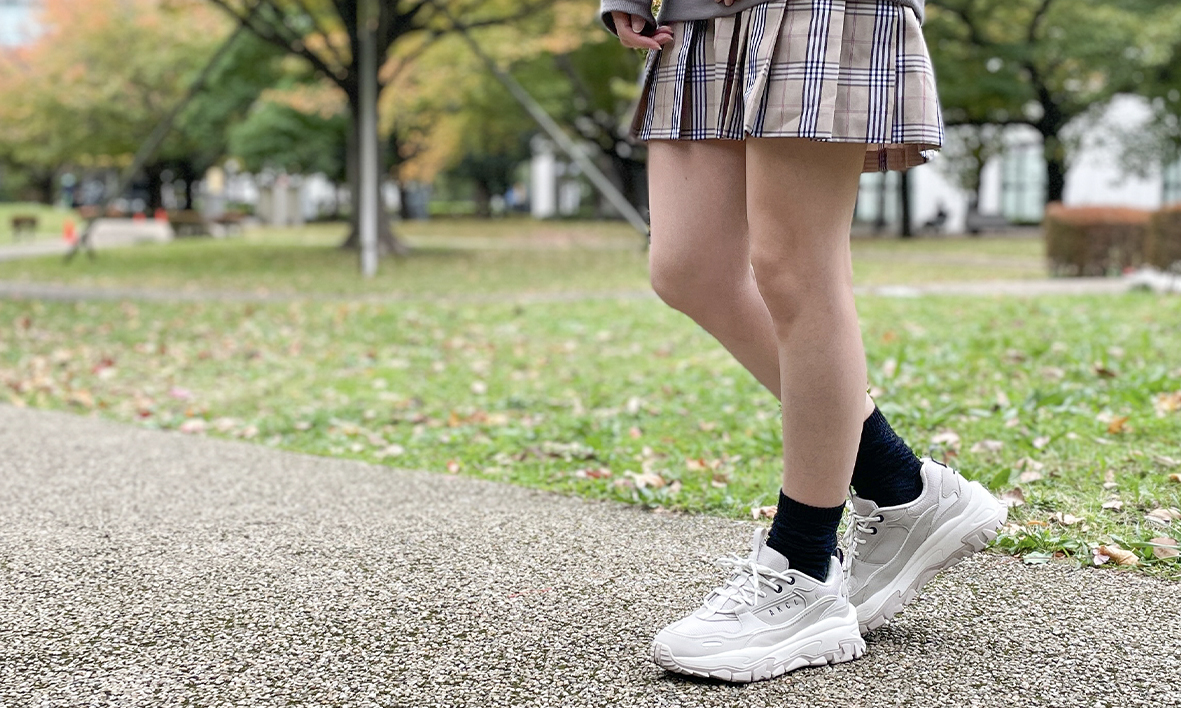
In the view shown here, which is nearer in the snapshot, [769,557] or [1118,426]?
[769,557]

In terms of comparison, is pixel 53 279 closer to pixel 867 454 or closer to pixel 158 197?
pixel 867 454

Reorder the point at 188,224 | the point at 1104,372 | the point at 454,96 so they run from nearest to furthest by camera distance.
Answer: the point at 1104,372 → the point at 188,224 → the point at 454,96

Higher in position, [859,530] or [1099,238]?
[1099,238]

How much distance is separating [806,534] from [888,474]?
23cm

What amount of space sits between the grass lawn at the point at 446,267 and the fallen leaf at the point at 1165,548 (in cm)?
941

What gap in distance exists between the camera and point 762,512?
2873mm

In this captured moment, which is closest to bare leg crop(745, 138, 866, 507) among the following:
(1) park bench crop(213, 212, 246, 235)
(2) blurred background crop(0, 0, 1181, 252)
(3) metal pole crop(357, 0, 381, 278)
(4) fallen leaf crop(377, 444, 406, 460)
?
(4) fallen leaf crop(377, 444, 406, 460)

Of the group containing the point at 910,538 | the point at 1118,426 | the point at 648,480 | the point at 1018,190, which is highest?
the point at 1018,190

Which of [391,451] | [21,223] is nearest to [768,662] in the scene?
[391,451]

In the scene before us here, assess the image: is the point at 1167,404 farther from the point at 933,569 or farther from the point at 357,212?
the point at 357,212

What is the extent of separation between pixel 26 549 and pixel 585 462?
1779 millimetres

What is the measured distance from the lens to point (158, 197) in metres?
44.1

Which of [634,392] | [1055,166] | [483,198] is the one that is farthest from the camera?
[483,198]

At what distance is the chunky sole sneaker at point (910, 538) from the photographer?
1.98 metres
